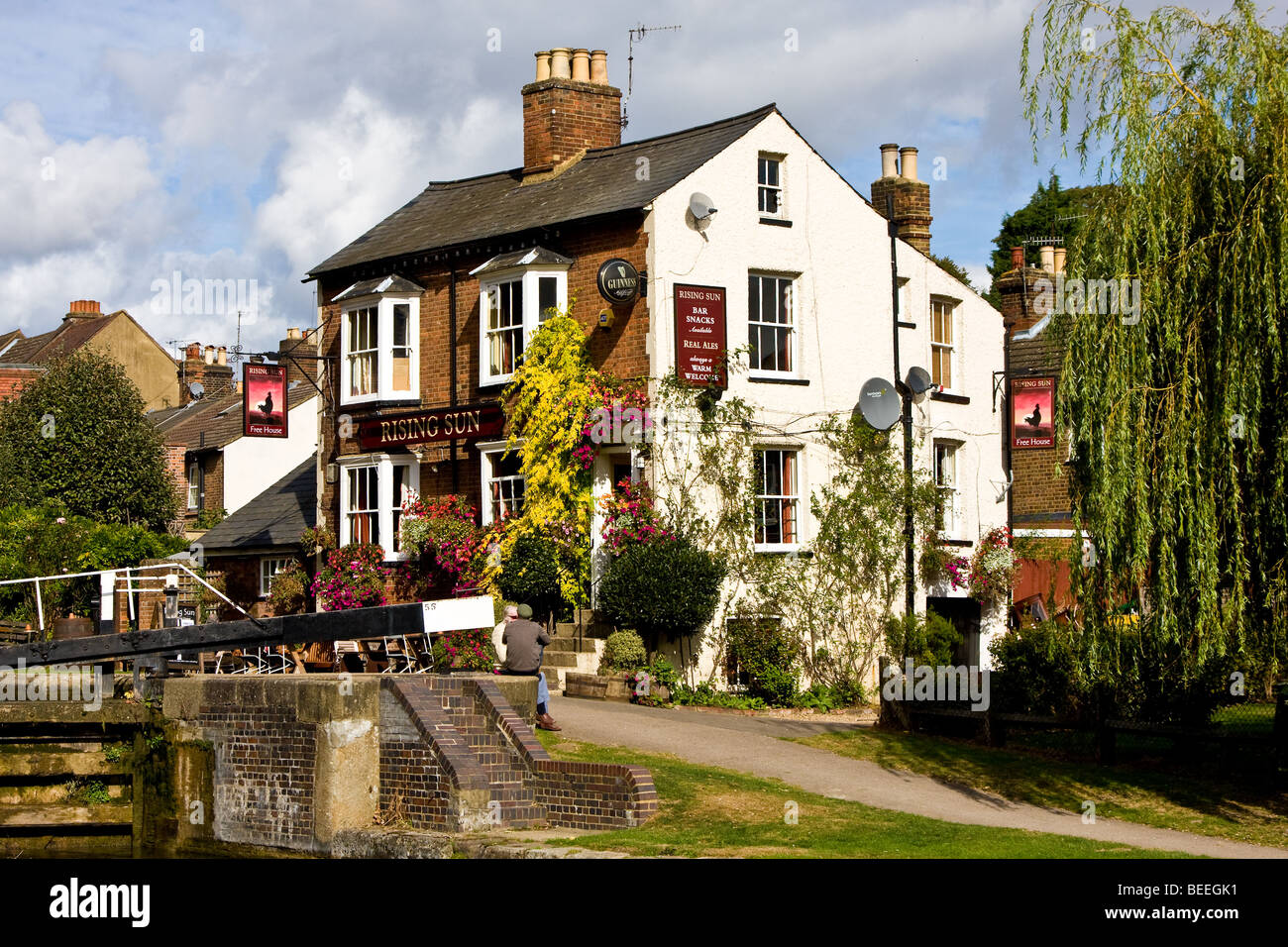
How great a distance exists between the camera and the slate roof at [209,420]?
4397 centimetres

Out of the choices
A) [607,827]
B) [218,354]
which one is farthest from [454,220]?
[218,354]

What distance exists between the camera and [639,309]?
24.2 meters

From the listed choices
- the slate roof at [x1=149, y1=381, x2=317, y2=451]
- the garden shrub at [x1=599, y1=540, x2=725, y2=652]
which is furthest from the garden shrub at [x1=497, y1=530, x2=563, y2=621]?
the slate roof at [x1=149, y1=381, x2=317, y2=451]

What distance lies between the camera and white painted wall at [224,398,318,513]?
43.1m

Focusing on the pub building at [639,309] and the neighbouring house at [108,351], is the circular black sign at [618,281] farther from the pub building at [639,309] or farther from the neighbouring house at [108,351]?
the neighbouring house at [108,351]

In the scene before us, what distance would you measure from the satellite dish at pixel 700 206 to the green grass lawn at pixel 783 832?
10303mm

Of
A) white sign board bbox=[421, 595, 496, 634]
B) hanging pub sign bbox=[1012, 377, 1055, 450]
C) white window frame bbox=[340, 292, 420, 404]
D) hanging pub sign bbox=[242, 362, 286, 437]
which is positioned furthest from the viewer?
hanging pub sign bbox=[242, 362, 286, 437]

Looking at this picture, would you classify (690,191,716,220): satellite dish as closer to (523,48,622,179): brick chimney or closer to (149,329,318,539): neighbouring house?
(523,48,622,179): brick chimney

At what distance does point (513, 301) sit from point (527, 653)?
875 cm

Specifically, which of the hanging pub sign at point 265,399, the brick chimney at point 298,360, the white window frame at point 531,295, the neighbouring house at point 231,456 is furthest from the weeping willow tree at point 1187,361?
the neighbouring house at point 231,456

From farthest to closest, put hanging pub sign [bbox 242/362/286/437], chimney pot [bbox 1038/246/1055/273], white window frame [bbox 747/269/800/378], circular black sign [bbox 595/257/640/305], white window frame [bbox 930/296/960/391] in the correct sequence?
1. chimney pot [bbox 1038/246/1055/273]
2. hanging pub sign [bbox 242/362/286/437]
3. white window frame [bbox 930/296/960/391]
4. white window frame [bbox 747/269/800/378]
5. circular black sign [bbox 595/257/640/305]

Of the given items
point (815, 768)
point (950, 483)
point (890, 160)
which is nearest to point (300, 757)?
point (815, 768)

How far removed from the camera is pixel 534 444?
80.3ft

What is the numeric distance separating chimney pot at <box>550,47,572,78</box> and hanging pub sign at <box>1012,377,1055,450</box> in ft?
34.0
